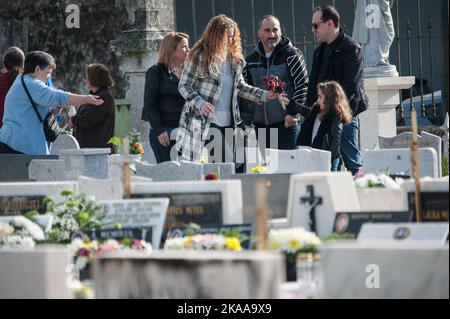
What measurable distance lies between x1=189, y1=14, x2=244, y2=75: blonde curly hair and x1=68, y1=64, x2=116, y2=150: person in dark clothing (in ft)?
5.46

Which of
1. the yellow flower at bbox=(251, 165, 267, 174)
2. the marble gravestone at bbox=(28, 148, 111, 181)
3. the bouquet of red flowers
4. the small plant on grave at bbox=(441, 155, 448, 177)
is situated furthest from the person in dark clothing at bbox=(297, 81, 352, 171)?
the marble gravestone at bbox=(28, 148, 111, 181)

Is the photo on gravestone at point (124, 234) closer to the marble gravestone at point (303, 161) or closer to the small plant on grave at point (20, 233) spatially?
the small plant on grave at point (20, 233)

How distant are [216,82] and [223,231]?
4103mm

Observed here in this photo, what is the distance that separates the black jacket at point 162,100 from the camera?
13.8m

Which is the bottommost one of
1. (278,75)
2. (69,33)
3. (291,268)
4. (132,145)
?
(291,268)

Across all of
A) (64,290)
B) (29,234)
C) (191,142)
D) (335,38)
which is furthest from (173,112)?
(64,290)

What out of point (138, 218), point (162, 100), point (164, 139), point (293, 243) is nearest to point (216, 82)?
point (164, 139)

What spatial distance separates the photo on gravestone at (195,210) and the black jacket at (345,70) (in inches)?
157

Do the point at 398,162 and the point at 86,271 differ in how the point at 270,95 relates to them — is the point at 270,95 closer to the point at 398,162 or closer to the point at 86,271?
the point at 398,162

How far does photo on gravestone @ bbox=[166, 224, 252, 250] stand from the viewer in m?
8.91

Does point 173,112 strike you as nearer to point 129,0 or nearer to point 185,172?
point 185,172

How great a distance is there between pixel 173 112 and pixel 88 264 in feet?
16.9

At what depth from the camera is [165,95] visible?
1391 cm

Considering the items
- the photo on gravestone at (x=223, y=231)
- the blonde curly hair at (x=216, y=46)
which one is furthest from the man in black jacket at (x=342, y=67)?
the photo on gravestone at (x=223, y=231)
